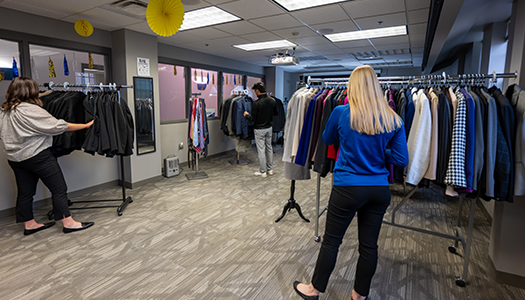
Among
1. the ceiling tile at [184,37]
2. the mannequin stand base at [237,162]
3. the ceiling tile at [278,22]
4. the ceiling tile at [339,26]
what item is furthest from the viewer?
the mannequin stand base at [237,162]

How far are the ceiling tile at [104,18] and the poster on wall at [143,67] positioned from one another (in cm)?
51

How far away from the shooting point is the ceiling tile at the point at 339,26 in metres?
3.68

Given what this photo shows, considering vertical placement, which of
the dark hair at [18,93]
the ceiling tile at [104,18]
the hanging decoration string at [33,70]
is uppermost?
the ceiling tile at [104,18]

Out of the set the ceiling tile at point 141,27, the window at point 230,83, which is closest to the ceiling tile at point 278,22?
the ceiling tile at point 141,27

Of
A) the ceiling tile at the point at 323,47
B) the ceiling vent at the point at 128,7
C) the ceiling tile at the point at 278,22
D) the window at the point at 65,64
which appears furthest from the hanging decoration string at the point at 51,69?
the ceiling tile at the point at 323,47

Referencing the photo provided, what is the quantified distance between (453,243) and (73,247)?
3474 mm

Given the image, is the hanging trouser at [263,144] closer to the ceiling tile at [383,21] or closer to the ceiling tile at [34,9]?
the ceiling tile at [383,21]

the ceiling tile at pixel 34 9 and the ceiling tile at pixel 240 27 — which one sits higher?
the ceiling tile at pixel 240 27

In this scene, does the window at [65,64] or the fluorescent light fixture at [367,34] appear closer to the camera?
the window at [65,64]

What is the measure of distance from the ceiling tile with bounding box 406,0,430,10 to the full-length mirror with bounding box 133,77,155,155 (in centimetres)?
354

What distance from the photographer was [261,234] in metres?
2.85

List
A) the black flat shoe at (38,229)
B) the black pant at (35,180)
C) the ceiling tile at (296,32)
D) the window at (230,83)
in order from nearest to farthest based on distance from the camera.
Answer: the black pant at (35,180) < the black flat shoe at (38,229) < the ceiling tile at (296,32) < the window at (230,83)

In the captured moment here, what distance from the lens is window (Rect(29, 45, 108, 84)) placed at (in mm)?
3432

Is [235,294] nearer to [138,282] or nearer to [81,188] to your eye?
[138,282]
